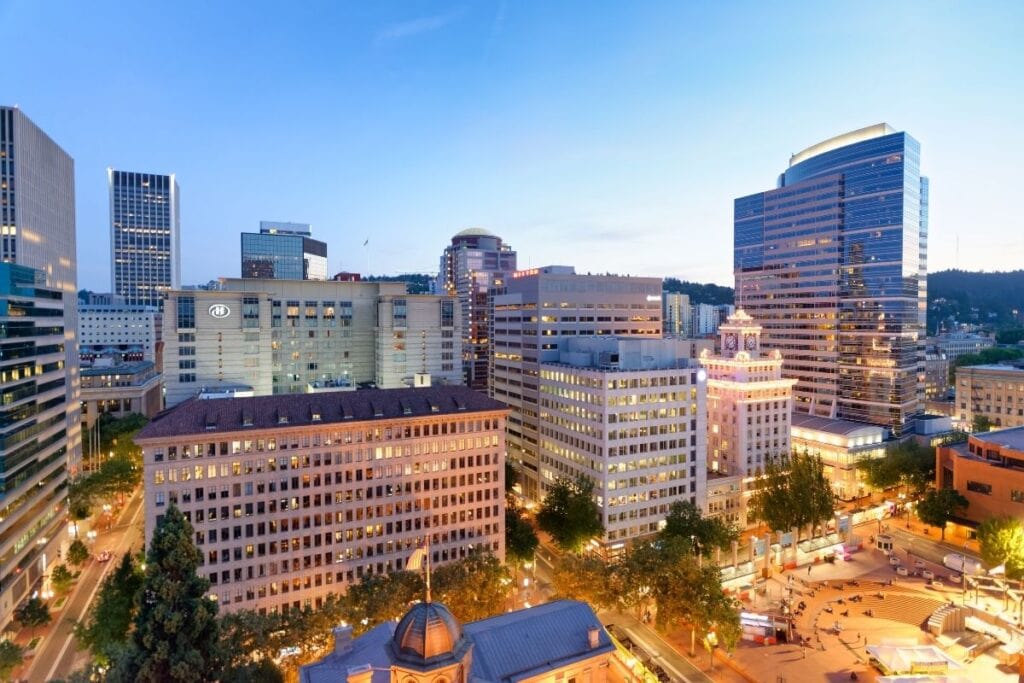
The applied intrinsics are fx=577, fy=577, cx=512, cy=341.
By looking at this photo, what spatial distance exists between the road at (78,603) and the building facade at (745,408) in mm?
116790

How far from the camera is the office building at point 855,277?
163m

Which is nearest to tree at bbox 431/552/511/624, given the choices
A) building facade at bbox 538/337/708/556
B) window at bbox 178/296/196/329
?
building facade at bbox 538/337/708/556

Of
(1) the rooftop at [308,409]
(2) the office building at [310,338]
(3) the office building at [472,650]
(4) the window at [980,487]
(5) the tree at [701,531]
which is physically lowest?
(5) the tree at [701,531]

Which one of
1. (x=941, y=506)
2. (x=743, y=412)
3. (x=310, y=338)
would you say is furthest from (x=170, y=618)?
(x=941, y=506)

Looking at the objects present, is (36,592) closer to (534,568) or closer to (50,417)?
(50,417)

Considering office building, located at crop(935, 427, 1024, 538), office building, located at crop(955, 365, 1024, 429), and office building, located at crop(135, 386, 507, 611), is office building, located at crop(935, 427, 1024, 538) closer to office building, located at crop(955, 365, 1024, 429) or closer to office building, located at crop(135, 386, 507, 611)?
office building, located at crop(955, 365, 1024, 429)

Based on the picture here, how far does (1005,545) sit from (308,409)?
4197 inches

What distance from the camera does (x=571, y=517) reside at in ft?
320

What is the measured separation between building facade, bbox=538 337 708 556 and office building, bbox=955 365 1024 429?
392 feet

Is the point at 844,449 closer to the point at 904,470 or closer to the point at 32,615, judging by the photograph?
the point at 904,470

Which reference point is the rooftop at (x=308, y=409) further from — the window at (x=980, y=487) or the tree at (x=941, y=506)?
the window at (x=980, y=487)

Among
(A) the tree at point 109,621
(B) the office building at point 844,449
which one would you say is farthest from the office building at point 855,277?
(A) the tree at point 109,621

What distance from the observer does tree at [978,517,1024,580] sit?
84562 mm

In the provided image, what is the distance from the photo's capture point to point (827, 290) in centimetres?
17762
